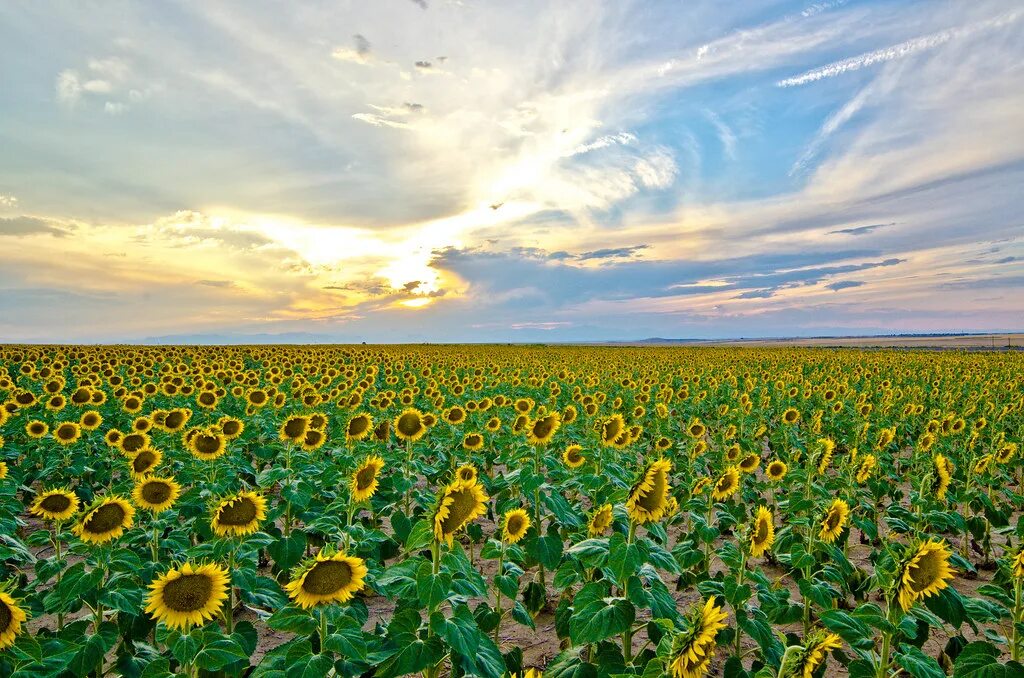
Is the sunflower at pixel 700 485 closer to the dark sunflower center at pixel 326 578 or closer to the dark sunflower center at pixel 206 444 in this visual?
the dark sunflower center at pixel 326 578

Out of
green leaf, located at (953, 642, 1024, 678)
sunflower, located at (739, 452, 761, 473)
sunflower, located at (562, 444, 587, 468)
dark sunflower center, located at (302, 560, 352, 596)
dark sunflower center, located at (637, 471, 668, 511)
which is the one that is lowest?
green leaf, located at (953, 642, 1024, 678)

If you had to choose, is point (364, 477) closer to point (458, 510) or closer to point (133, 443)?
point (458, 510)

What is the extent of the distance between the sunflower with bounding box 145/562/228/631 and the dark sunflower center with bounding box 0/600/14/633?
2.18ft

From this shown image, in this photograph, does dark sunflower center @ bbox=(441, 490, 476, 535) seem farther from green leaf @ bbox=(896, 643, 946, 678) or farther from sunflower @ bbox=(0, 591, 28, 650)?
green leaf @ bbox=(896, 643, 946, 678)

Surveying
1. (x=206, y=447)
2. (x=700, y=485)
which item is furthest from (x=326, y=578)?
(x=700, y=485)

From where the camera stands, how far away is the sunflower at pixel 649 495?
3.53 metres

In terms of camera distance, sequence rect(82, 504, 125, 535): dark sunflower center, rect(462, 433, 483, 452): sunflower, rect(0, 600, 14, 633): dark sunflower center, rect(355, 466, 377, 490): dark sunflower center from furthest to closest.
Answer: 1. rect(462, 433, 483, 452): sunflower
2. rect(355, 466, 377, 490): dark sunflower center
3. rect(82, 504, 125, 535): dark sunflower center
4. rect(0, 600, 14, 633): dark sunflower center

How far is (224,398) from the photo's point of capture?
45.4 feet

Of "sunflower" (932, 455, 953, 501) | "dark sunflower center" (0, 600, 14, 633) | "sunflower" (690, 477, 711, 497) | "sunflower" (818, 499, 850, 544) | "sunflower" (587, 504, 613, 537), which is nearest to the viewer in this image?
"dark sunflower center" (0, 600, 14, 633)

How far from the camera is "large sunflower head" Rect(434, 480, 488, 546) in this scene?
136 inches

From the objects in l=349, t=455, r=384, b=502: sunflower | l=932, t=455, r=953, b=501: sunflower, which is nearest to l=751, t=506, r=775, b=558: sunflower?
l=932, t=455, r=953, b=501: sunflower

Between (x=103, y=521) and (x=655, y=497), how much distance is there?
4.46 meters

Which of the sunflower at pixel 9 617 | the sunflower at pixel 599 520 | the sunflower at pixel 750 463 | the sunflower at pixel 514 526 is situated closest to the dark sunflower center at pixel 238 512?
the sunflower at pixel 9 617

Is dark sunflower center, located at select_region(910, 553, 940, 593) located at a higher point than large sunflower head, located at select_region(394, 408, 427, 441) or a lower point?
lower
